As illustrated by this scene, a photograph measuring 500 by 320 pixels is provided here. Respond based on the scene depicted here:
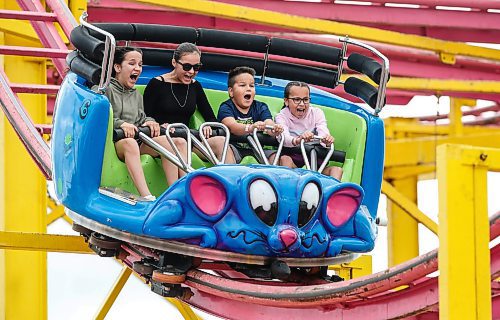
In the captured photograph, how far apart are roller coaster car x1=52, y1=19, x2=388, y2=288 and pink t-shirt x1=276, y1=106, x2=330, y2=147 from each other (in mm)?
115

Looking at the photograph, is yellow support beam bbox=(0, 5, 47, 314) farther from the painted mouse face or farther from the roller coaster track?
the painted mouse face

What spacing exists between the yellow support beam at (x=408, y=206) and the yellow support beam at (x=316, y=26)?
2.80 feet

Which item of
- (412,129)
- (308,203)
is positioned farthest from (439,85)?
(308,203)

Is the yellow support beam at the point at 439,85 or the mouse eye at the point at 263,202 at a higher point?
the yellow support beam at the point at 439,85

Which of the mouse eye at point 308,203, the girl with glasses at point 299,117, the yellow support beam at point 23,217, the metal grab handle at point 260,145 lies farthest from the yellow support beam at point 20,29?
the mouse eye at point 308,203

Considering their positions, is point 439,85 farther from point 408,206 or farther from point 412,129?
point 412,129

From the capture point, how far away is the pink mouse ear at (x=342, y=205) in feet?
13.8

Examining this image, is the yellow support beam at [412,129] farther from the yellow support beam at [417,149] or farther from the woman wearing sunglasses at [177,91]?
the woman wearing sunglasses at [177,91]

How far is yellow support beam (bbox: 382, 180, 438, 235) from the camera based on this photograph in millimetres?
7910

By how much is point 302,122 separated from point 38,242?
44.9 inches

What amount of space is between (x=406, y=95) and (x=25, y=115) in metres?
3.87

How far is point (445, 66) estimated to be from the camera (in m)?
8.23

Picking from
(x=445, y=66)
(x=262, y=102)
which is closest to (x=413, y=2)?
(x=445, y=66)

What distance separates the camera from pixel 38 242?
5.29 meters
